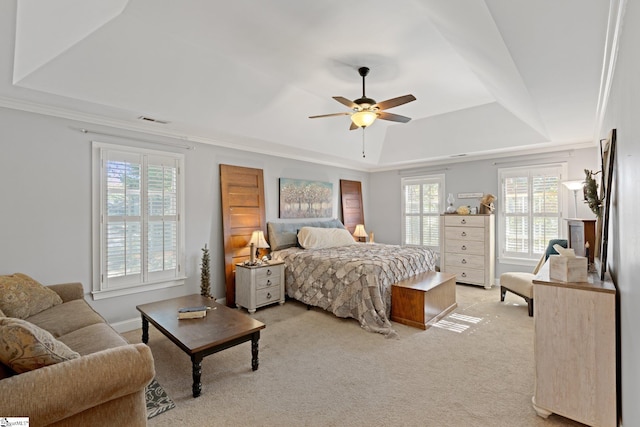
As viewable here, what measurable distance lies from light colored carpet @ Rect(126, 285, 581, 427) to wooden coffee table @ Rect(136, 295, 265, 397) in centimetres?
24

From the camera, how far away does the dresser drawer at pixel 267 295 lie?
14.0 ft

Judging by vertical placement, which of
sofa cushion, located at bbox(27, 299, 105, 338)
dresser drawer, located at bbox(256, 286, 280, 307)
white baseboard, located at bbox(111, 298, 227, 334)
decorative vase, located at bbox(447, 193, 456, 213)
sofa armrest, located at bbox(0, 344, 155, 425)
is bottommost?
white baseboard, located at bbox(111, 298, 227, 334)

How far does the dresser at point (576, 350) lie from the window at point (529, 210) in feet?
11.6

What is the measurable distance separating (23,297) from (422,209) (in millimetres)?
6211

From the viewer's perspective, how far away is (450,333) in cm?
346

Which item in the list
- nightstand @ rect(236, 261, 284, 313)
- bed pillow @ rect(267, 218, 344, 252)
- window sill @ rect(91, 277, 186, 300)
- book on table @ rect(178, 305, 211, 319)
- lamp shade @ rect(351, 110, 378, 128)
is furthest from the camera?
bed pillow @ rect(267, 218, 344, 252)

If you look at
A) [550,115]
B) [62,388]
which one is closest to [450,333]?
[550,115]

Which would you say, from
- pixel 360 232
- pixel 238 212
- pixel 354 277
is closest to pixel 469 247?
pixel 360 232

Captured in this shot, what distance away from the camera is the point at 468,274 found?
18.2 feet

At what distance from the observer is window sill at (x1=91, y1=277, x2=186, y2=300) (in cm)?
345

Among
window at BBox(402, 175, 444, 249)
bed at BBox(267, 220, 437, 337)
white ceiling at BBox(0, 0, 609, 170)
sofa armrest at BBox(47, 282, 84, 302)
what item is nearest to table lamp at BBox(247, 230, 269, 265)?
bed at BBox(267, 220, 437, 337)

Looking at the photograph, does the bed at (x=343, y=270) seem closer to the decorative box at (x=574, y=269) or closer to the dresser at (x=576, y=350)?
the dresser at (x=576, y=350)

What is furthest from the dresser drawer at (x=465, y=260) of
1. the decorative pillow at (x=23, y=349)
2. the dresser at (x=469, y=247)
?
the decorative pillow at (x=23, y=349)

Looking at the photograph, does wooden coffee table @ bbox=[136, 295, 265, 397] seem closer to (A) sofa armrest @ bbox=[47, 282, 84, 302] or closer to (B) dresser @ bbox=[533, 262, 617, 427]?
(A) sofa armrest @ bbox=[47, 282, 84, 302]
